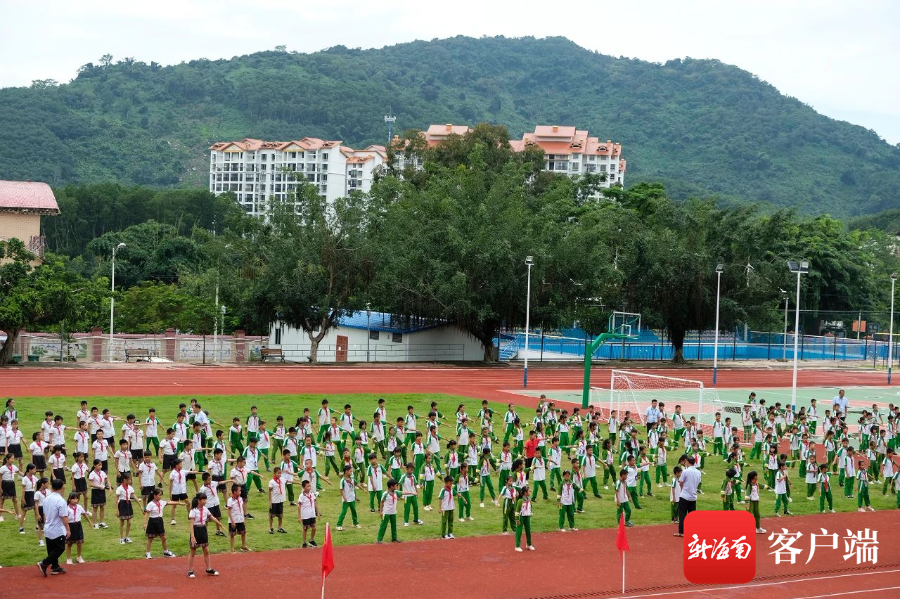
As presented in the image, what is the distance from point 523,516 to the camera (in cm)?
1697

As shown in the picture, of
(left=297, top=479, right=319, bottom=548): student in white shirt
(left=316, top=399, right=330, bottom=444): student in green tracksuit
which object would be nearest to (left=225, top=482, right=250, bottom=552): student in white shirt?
(left=297, top=479, right=319, bottom=548): student in white shirt

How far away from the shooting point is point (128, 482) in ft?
53.4

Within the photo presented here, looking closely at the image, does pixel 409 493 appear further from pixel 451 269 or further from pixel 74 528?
pixel 451 269

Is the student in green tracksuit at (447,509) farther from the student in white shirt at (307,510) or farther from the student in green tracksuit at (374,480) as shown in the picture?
the student in white shirt at (307,510)

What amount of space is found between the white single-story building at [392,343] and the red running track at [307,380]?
4.10 meters

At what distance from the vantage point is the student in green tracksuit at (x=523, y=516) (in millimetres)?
16922

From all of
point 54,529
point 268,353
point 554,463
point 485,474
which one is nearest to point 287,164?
point 268,353

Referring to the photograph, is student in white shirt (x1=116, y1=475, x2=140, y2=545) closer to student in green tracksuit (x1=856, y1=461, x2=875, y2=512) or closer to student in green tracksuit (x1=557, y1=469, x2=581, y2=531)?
student in green tracksuit (x1=557, y1=469, x2=581, y2=531)

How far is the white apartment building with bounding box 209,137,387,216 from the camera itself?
149125mm

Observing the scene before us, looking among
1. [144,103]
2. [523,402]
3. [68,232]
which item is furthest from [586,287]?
[144,103]

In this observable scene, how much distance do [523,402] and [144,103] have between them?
179 metres

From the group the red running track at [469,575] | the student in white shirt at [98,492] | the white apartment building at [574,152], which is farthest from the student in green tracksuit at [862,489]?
the white apartment building at [574,152]

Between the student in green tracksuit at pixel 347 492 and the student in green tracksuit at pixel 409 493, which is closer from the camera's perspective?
the student in green tracksuit at pixel 347 492

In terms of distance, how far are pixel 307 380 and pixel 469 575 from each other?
26.2 metres
